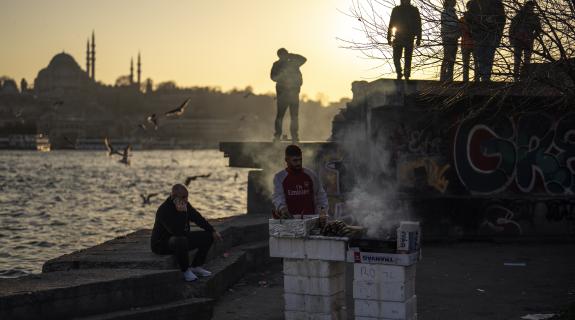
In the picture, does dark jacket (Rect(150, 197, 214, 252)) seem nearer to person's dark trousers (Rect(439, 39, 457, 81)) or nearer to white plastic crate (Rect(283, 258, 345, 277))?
white plastic crate (Rect(283, 258, 345, 277))

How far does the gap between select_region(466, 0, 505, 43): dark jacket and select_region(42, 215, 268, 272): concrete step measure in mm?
4411

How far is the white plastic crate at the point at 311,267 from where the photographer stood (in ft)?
29.7

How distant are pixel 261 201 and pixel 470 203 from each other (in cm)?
414

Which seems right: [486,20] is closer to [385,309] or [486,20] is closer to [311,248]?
[311,248]

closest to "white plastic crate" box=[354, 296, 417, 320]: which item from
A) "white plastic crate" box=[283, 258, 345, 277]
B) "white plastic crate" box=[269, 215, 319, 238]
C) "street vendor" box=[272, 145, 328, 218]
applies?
"white plastic crate" box=[283, 258, 345, 277]

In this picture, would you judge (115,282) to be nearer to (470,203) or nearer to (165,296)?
(165,296)

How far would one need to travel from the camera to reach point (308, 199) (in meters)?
9.73

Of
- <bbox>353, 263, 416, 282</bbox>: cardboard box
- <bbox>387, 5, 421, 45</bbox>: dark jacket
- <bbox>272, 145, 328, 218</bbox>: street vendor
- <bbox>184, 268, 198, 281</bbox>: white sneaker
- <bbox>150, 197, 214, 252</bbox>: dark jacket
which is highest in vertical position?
<bbox>387, 5, 421, 45</bbox>: dark jacket

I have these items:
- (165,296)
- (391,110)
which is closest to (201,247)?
(165,296)

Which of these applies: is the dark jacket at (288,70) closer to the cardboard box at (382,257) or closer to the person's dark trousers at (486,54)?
the person's dark trousers at (486,54)

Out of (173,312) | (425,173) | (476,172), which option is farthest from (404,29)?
(173,312)

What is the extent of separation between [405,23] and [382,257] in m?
6.00

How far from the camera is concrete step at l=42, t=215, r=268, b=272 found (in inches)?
413

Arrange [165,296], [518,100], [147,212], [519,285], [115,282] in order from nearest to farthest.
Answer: [115,282] < [165,296] < [519,285] < [518,100] < [147,212]
